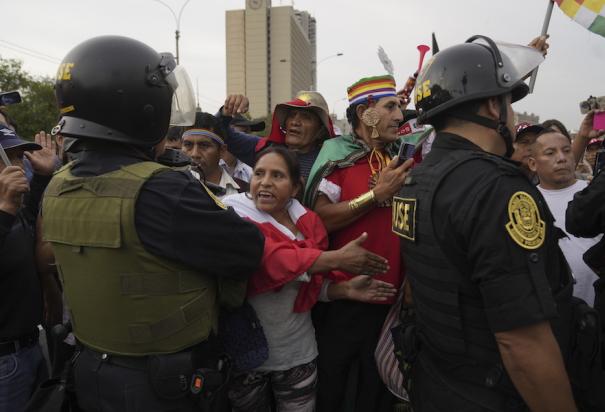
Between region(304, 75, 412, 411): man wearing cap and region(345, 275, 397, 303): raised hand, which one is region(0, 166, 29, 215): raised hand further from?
region(345, 275, 397, 303): raised hand

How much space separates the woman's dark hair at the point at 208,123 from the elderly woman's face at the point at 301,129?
2.43ft

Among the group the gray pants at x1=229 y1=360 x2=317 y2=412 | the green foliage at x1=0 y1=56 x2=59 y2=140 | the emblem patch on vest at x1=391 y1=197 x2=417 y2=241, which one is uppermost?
the green foliage at x1=0 y1=56 x2=59 y2=140

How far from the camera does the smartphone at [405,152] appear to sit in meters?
2.70

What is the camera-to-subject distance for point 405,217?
1.84m

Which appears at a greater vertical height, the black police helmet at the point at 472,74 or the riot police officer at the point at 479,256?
the black police helmet at the point at 472,74

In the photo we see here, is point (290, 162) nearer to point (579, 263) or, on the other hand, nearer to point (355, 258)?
point (355, 258)

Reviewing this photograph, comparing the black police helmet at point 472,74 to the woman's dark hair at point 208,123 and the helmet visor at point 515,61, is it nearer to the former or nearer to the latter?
the helmet visor at point 515,61

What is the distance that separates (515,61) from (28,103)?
89.4 ft

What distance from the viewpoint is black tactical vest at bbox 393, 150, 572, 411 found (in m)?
1.54

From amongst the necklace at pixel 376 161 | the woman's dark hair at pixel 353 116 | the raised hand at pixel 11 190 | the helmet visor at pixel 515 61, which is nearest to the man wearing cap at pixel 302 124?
the woman's dark hair at pixel 353 116

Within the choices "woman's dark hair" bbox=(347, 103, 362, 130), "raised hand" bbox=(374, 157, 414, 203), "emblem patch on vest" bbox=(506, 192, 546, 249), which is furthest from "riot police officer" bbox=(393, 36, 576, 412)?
"woman's dark hair" bbox=(347, 103, 362, 130)

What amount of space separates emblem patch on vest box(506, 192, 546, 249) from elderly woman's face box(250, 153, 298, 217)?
1321mm

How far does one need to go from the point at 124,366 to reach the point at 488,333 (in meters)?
1.42

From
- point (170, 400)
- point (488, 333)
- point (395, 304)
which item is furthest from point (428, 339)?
point (170, 400)
